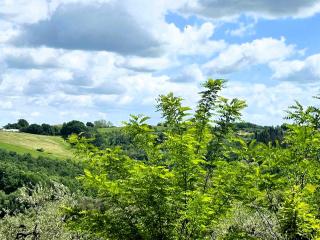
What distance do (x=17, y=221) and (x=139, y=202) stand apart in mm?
41497

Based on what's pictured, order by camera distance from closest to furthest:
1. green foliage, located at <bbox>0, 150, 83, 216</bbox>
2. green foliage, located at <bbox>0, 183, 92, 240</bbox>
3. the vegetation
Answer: the vegetation
green foliage, located at <bbox>0, 183, 92, 240</bbox>
green foliage, located at <bbox>0, 150, 83, 216</bbox>

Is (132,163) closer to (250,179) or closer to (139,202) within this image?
(139,202)

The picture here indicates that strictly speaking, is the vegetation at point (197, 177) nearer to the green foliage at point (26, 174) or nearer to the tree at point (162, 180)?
the tree at point (162, 180)

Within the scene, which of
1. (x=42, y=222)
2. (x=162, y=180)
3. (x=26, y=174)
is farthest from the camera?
(x=26, y=174)

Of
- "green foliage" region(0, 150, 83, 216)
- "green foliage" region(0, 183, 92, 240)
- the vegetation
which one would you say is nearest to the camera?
the vegetation

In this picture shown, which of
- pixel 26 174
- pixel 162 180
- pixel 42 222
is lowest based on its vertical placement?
pixel 26 174

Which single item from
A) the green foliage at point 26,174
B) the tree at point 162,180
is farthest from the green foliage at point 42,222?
the green foliage at point 26,174

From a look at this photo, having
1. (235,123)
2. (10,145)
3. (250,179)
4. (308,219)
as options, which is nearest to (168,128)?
(235,123)

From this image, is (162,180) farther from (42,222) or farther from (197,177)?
(42,222)

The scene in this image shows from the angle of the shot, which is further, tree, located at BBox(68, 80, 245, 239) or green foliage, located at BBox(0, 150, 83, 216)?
green foliage, located at BBox(0, 150, 83, 216)

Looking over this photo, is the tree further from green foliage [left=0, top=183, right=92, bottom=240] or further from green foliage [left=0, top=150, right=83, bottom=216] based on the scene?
green foliage [left=0, top=150, right=83, bottom=216]

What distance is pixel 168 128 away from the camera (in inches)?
925

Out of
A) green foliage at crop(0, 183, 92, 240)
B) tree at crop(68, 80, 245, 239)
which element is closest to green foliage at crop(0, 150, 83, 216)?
green foliage at crop(0, 183, 92, 240)

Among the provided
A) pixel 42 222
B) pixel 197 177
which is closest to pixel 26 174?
pixel 42 222
